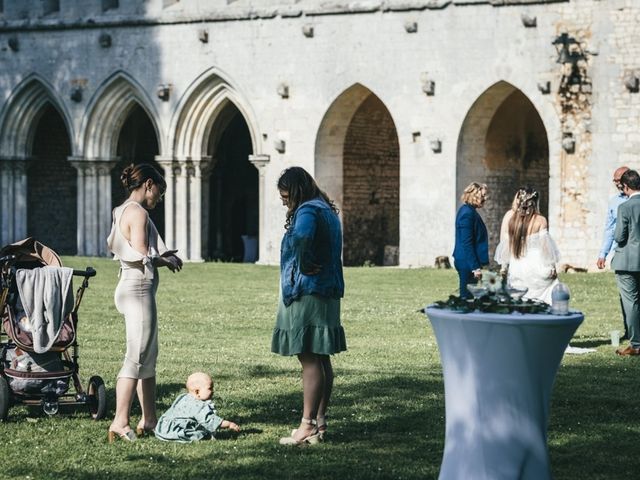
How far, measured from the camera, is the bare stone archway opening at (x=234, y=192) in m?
35.9

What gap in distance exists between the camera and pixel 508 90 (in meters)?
27.8

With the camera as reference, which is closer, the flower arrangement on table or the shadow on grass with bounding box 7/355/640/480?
the flower arrangement on table

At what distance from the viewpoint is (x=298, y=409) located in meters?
10.9

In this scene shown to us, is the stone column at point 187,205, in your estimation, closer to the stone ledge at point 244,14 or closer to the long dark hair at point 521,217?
the stone ledge at point 244,14

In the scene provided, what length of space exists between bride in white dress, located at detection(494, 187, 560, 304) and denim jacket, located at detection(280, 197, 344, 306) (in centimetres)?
446

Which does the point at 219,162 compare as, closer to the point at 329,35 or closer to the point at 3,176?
the point at 3,176

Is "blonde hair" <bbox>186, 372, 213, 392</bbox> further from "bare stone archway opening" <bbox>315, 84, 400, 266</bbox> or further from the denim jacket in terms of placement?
"bare stone archway opening" <bbox>315, 84, 400, 266</bbox>

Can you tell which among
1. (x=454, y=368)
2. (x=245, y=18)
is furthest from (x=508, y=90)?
(x=454, y=368)

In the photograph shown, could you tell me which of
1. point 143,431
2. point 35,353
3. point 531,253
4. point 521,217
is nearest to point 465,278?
point 531,253

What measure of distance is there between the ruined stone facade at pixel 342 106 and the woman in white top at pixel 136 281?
1787 cm

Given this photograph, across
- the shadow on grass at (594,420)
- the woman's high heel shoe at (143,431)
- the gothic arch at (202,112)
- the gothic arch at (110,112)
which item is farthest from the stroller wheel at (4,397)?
the gothic arch at (110,112)

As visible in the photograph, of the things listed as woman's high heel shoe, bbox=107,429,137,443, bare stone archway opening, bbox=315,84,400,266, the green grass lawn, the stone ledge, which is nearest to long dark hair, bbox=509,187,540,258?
the green grass lawn

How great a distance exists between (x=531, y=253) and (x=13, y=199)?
2161 centimetres

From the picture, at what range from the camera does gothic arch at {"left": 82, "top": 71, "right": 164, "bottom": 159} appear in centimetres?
3152
